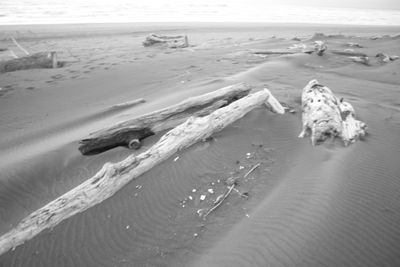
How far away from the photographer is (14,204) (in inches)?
114

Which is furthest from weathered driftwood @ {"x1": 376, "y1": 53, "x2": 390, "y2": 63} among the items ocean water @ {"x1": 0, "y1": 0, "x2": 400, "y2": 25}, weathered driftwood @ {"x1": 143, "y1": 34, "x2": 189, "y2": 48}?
ocean water @ {"x1": 0, "y1": 0, "x2": 400, "y2": 25}

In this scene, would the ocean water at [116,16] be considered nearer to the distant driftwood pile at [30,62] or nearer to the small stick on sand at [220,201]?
the distant driftwood pile at [30,62]

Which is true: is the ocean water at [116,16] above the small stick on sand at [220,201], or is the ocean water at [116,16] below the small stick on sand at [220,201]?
above

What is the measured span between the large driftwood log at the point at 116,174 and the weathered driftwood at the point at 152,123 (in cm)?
34

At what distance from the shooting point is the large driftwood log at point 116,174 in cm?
218

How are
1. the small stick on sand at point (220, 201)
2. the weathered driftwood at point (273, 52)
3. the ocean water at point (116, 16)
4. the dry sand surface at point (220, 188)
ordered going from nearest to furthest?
the dry sand surface at point (220, 188) → the small stick on sand at point (220, 201) → the weathered driftwood at point (273, 52) → the ocean water at point (116, 16)

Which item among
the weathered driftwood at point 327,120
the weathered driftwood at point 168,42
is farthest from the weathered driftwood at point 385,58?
the weathered driftwood at point 168,42

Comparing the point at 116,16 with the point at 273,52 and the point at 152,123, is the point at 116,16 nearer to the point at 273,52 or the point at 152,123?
the point at 273,52

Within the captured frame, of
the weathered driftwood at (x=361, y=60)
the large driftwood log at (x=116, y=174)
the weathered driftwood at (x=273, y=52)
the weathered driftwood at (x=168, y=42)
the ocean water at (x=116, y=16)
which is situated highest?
the ocean water at (x=116, y=16)

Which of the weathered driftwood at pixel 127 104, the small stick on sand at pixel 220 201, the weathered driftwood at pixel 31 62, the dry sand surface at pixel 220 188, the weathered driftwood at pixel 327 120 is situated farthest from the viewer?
the weathered driftwood at pixel 31 62

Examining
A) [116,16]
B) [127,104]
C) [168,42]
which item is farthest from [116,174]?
[116,16]

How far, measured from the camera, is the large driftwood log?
7.16 ft

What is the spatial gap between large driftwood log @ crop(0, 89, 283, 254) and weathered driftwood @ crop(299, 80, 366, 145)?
0.79 metres

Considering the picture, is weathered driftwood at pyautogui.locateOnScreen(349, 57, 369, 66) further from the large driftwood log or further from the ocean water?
the ocean water
